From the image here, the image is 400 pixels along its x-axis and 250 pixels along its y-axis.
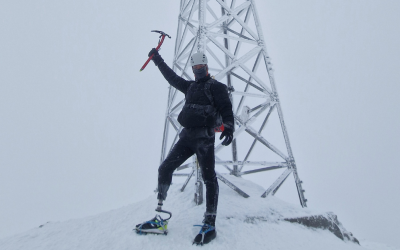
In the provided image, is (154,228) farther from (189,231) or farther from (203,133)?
(203,133)

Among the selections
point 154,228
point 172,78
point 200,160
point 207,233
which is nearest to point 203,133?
point 200,160

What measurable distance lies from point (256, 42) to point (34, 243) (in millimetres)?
5387

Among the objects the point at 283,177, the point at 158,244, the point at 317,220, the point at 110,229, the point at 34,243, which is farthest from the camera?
the point at 283,177

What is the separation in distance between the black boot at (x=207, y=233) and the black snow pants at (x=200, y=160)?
0.08m

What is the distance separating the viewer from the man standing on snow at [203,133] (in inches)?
109

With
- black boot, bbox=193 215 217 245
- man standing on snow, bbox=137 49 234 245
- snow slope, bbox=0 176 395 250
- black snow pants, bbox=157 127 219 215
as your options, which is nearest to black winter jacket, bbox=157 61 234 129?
man standing on snow, bbox=137 49 234 245

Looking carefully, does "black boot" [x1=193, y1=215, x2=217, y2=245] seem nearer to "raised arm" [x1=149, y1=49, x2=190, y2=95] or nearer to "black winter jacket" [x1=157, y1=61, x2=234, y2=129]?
"black winter jacket" [x1=157, y1=61, x2=234, y2=129]

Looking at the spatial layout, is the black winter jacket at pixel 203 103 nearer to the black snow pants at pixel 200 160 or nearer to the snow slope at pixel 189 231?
the black snow pants at pixel 200 160

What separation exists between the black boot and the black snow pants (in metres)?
0.08

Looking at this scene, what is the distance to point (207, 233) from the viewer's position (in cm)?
262

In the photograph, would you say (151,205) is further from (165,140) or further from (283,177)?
(283,177)

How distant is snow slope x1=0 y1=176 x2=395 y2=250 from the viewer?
2.67 m

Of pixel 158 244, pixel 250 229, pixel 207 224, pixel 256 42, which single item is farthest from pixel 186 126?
pixel 256 42

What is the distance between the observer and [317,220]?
3.70m
